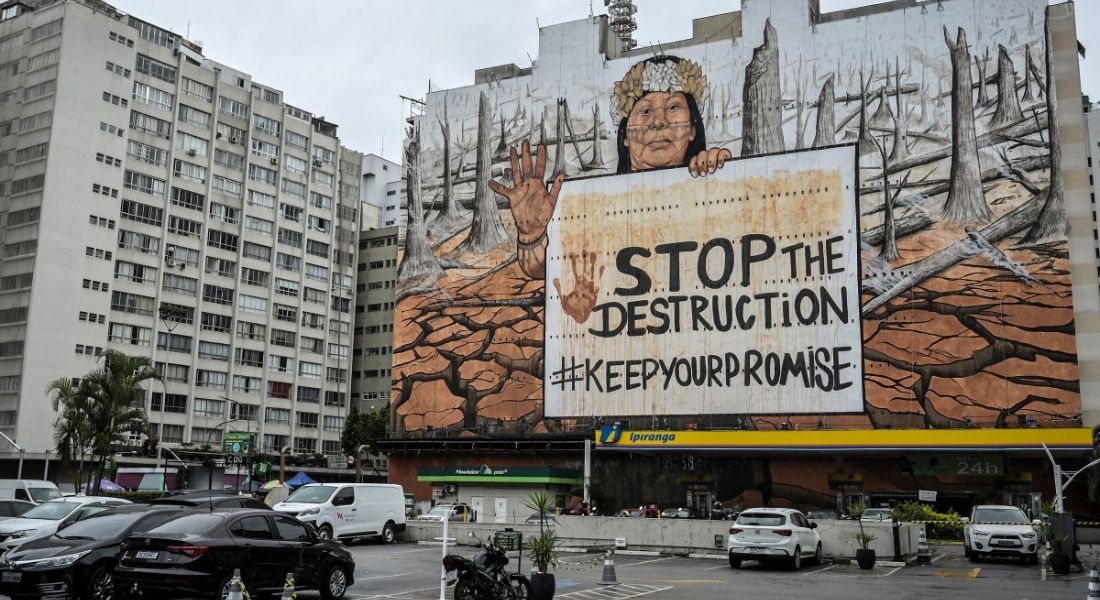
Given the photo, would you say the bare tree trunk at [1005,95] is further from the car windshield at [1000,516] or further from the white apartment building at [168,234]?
the white apartment building at [168,234]

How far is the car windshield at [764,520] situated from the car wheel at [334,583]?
11.2 meters

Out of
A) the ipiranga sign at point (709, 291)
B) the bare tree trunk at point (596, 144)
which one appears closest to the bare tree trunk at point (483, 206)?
the ipiranga sign at point (709, 291)

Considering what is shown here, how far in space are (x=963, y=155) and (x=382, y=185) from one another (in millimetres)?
95023

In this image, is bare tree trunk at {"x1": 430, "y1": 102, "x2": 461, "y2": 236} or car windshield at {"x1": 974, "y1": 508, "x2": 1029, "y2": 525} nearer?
car windshield at {"x1": 974, "y1": 508, "x2": 1029, "y2": 525}

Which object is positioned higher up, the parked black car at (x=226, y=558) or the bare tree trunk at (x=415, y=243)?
the bare tree trunk at (x=415, y=243)

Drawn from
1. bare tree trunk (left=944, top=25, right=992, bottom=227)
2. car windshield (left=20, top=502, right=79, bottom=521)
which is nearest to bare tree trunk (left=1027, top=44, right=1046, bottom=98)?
bare tree trunk (left=944, top=25, right=992, bottom=227)

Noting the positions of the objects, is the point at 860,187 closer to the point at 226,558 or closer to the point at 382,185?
the point at 226,558

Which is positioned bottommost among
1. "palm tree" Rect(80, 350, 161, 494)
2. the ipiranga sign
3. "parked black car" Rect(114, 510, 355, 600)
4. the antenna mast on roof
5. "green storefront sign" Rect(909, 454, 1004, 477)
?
"parked black car" Rect(114, 510, 355, 600)

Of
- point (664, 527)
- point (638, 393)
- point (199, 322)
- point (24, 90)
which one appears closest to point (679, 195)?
point (638, 393)

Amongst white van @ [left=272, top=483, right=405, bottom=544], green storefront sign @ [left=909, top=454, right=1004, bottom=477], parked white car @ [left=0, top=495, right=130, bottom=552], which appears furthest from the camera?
green storefront sign @ [left=909, top=454, right=1004, bottom=477]

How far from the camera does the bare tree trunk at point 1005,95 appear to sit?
52.0 m

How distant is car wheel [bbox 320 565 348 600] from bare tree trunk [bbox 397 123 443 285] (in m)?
48.7

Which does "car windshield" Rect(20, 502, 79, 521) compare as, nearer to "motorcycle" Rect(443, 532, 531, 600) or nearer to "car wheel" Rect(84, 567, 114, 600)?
"car wheel" Rect(84, 567, 114, 600)

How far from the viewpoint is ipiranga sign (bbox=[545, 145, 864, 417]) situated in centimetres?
5391
